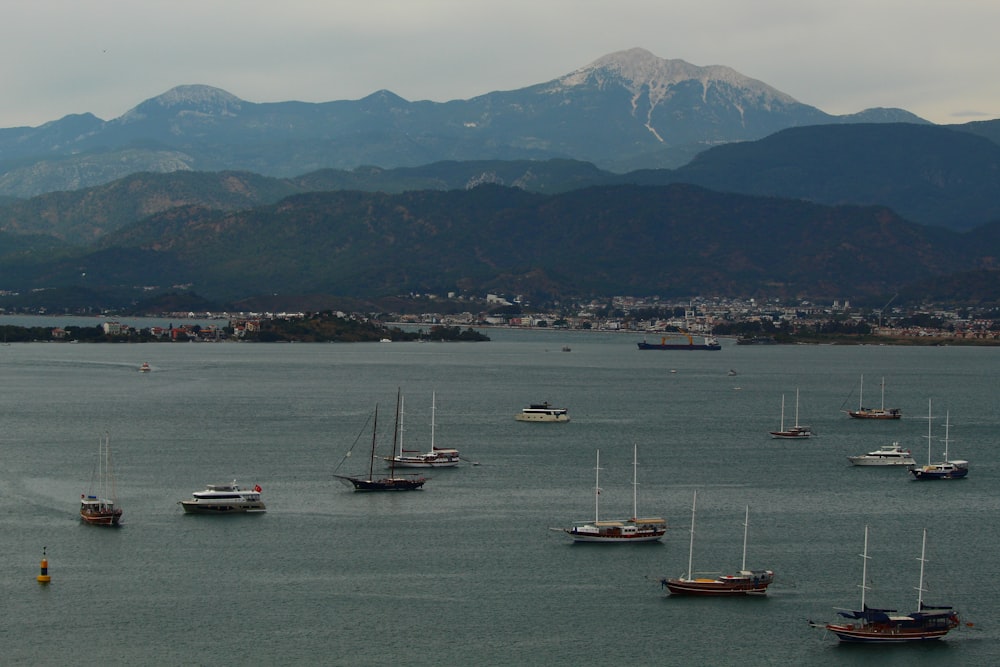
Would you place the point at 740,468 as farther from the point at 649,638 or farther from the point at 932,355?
the point at 932,355

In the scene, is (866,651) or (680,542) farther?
(680,542)

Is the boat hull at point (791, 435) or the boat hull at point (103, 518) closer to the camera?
the boat hull at point (103, 518)

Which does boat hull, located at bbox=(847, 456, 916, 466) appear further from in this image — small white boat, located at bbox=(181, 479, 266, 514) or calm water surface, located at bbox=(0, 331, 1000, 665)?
small white boat, located at bbox=(181, 479, 266, 514)

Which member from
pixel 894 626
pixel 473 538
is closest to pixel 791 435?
pixel 473 538

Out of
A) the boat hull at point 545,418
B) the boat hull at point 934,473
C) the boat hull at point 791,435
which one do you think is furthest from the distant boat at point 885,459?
the boat hull at point 545,418

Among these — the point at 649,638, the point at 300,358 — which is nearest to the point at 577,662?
the point at 649,638

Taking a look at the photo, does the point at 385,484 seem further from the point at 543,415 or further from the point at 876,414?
the point at 876,414

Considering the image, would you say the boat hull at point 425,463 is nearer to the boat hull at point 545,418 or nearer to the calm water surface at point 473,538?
the calm water surface at point 473,538
